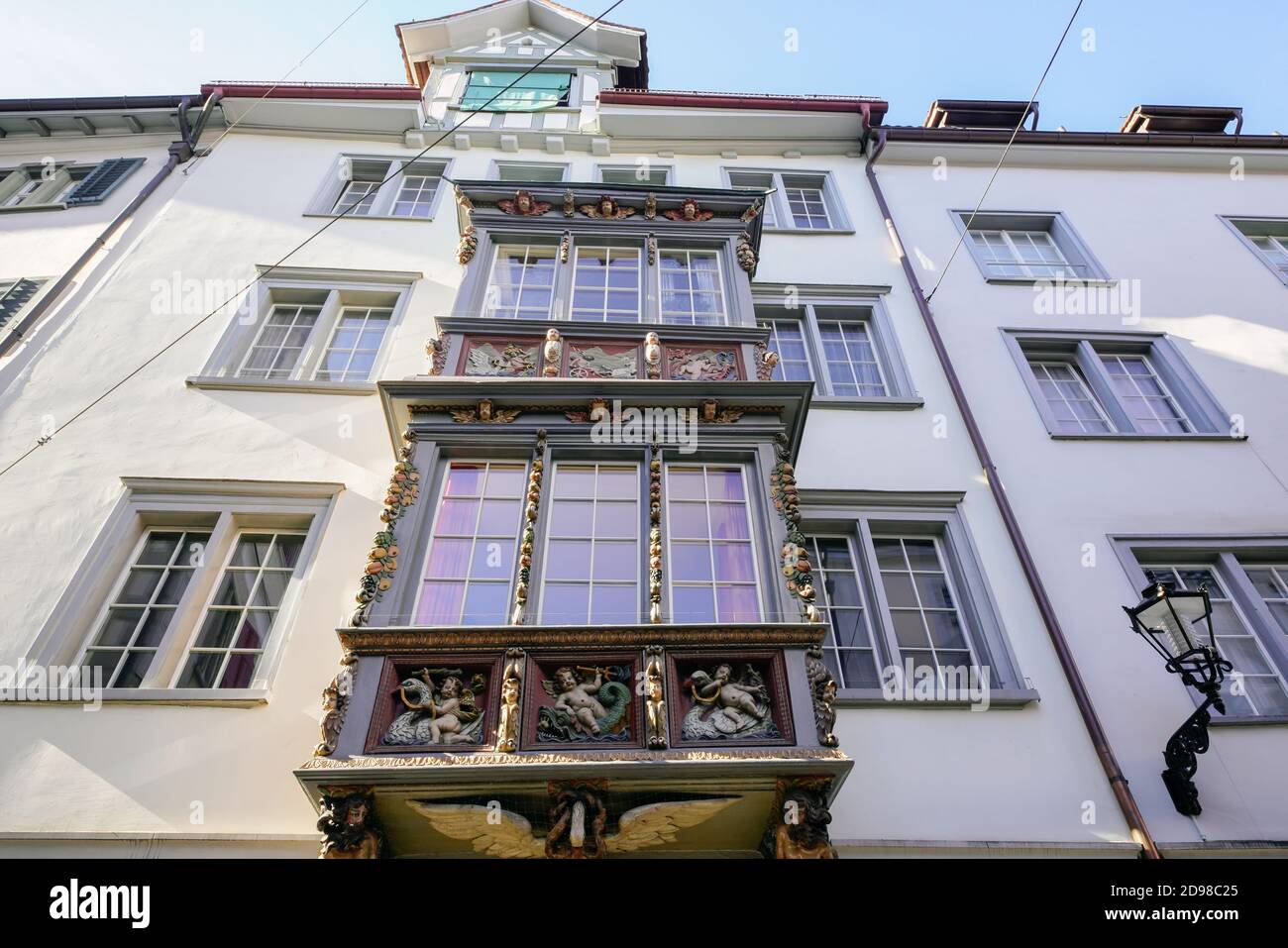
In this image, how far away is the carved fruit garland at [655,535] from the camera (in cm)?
702

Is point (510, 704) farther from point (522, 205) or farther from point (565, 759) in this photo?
point (522, 205)

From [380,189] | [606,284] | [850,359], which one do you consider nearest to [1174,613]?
[850,359]

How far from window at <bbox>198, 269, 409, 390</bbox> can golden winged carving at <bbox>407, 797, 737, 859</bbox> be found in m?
6.25

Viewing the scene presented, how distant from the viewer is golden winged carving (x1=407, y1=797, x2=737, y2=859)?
588 cm

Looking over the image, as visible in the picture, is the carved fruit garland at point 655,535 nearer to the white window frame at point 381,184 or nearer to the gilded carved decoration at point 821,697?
the gilded carved decoration at point 821,697

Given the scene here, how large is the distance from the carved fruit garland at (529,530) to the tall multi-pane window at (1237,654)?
19.6 feet

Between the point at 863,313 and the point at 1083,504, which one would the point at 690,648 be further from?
the point at 863,313

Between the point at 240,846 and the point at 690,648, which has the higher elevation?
the point at 690,648

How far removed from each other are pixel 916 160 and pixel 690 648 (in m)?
12.7

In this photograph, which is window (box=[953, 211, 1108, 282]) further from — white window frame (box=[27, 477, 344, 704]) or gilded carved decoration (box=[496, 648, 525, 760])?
white window frame (box=[27, 477, 344, 704])

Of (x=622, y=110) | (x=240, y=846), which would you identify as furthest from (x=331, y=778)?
(x=622, y=110)

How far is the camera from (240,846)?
6.48 m

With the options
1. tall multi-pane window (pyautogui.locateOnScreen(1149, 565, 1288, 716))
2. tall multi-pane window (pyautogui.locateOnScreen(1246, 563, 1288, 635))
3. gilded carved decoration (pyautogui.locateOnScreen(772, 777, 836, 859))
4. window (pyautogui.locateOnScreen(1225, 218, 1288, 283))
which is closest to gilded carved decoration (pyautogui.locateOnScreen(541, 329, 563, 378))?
gilded carved decoration (pyautogui.locateOnScreen(772, 777, 836, 859))

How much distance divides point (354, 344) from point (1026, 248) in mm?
11136
